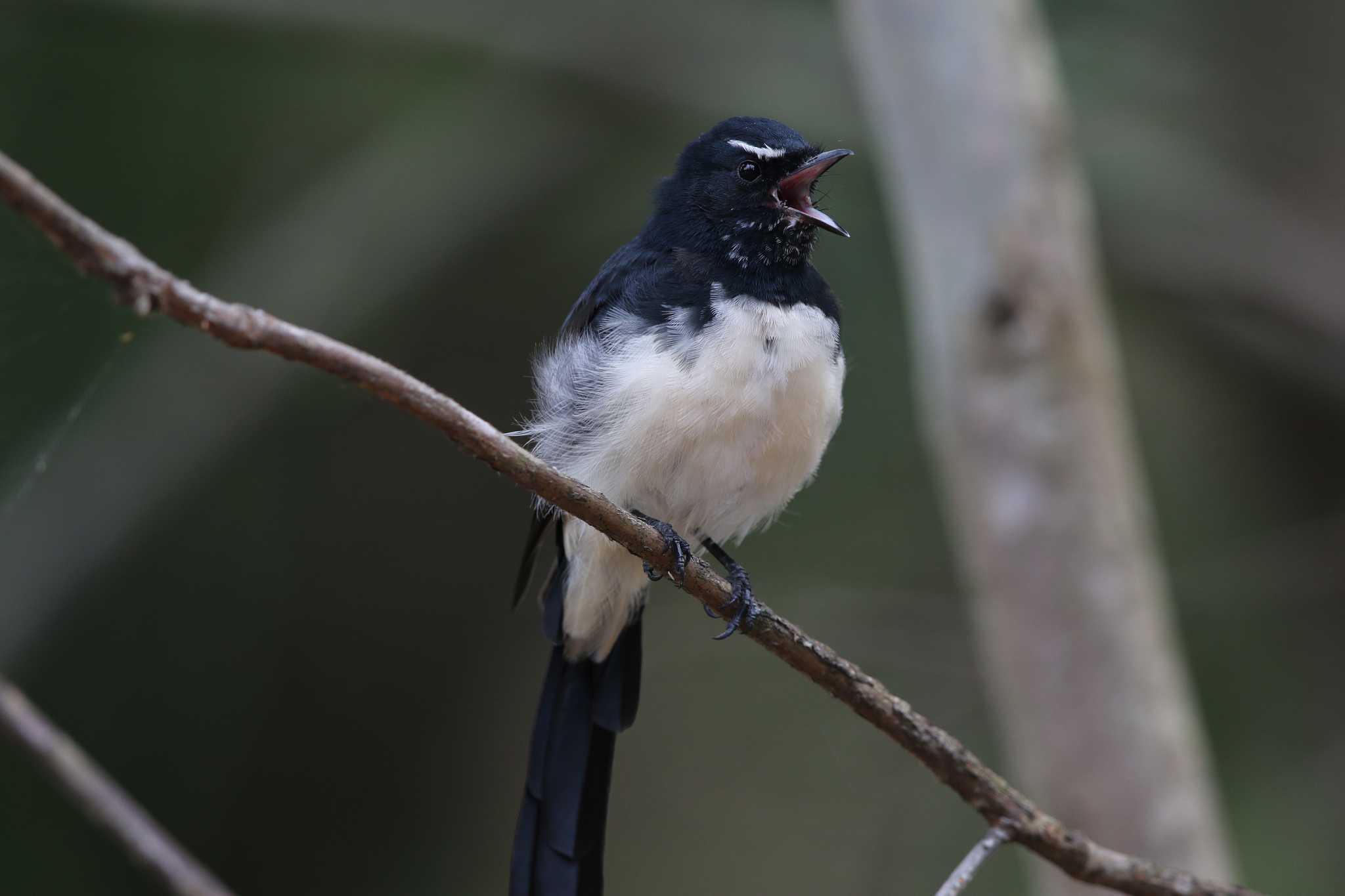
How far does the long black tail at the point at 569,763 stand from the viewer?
3.15m

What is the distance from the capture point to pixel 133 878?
596 cm

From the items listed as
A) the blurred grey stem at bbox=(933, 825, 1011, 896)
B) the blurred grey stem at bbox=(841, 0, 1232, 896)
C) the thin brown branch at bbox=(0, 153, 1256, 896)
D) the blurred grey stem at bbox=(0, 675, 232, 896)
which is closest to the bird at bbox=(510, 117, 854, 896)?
the thin brown branch at bbox=(0, 153, 1256, 896)

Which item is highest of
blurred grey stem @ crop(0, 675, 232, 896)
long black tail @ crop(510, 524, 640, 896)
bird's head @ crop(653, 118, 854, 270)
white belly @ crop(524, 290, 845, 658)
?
bird's head @ crop(653, 118, 854, 270)

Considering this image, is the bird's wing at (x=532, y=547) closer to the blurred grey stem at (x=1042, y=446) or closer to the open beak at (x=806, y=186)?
the open beak at (x=806, y=186)

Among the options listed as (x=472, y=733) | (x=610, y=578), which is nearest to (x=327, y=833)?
(x=472, y=733)

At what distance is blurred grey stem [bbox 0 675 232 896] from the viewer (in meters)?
1.87

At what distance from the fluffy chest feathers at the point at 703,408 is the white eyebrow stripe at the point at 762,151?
1.41ft

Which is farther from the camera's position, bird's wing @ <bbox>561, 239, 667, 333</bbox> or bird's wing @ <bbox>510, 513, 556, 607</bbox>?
bird's wing @ <bbox>510, 513, 556, 607</bbox>

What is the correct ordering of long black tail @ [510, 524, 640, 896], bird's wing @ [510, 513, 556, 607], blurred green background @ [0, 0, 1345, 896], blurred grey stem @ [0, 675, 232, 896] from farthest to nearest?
1. blurred green background @ [0, 0, 1345, 896]
2. bird's wing @ [510, 513, 556, 607]
3. long black tail @ [510, 524, 640, 896]
4. blurred grey stem @ [0, 675, 232, 896]

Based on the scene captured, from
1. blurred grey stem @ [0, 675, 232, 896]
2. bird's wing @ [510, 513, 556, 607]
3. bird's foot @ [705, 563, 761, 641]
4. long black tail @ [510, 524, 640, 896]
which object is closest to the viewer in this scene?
blurred grey stem @ [0, 675, 232, 896]

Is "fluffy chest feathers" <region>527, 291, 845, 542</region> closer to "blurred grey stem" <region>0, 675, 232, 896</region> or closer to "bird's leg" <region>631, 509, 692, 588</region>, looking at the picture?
"bird's leg" <region>631, 509, 692, 588</region>

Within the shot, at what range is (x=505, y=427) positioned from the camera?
5.49 m

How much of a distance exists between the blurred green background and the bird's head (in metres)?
2.43

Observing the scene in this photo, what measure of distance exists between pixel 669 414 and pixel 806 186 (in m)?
0.78
